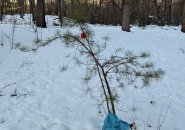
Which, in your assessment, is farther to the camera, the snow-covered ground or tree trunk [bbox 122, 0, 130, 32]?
tree trunk [bbox 122, 0, 130, 32]

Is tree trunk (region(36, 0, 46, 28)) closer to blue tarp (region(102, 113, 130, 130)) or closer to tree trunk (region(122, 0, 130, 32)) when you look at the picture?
tree trunk (region(122, 0, 130, 32))

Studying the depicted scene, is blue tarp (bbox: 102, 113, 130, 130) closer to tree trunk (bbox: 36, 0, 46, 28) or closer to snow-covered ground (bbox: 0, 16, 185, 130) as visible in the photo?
snow-covered ground (bbox: 0, 16, 185, 130)

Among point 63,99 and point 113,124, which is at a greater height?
point 113,124

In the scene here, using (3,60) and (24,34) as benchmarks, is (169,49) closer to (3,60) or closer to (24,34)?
(24,34)

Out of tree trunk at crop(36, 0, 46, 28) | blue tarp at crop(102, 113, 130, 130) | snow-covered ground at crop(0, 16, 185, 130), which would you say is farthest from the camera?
tree trunk at crop(36, 0, 46, 28)

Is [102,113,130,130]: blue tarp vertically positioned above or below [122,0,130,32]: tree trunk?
below

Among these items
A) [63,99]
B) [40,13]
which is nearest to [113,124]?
[63,99]

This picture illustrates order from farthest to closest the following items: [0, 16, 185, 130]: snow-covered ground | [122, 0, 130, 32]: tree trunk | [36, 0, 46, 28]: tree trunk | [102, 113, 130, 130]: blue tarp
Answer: [122, 0, 130, 32]: tree trunk → [36, 0, 46, 28]: tree trunk → [0, 16, 185, 130]: snow-covered ground → [102, 113, 130, 130]: blue tarp

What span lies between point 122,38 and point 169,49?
2.29 meters

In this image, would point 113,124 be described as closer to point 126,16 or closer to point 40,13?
point 40,13

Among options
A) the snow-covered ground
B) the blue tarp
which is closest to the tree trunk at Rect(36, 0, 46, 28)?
the snow-covered ground

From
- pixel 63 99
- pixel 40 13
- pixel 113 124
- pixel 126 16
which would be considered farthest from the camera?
pixel 126 16

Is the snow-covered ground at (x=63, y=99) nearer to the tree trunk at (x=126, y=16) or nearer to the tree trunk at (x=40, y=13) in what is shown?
the tree trunk at (x=40, y=13)

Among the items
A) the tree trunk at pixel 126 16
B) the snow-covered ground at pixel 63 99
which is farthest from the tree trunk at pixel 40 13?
the snow-covered ground at pixel 63 99
